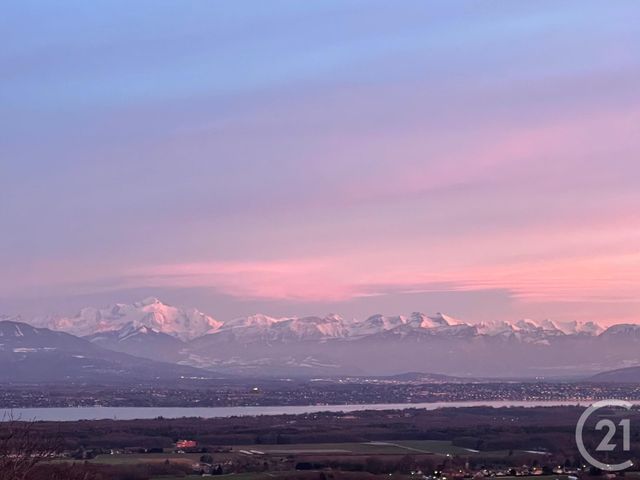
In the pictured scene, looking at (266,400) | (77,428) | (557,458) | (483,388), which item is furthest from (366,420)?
(483,388)

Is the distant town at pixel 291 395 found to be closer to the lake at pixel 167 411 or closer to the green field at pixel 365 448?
the lake at pixel 167 411

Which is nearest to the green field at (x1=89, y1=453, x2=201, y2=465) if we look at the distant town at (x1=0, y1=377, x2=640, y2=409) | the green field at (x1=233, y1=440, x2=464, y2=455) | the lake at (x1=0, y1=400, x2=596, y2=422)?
the green field at (x1=233, y1=440, x2=464, y2=455)

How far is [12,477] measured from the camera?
85.5ft

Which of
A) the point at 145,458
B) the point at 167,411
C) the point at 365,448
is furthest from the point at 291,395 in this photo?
the point at 145,458

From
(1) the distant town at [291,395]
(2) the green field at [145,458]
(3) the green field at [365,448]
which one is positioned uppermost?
(1) the distant town at [291,395]

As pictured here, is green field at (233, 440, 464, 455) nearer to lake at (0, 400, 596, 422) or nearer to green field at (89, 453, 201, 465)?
green field at (89, 453, 201, 465)

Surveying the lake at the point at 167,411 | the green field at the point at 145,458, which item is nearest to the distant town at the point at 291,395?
the lake at the point at 167,411

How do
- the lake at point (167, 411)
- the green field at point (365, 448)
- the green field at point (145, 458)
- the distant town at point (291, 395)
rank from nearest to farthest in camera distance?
the green field at point (145, 458) < the green field at point (365, 448) < the lake at point (167, 411) < the distant town at point (291, 395)

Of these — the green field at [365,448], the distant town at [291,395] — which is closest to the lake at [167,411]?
the distant town at [291,395]

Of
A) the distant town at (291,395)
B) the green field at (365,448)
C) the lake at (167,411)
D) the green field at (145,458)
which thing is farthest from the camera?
the distant town at (291,395)

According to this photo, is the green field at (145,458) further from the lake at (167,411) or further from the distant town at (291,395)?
the distant town at (291,395)

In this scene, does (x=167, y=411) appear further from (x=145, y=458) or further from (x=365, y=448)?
(x=145, y=458)

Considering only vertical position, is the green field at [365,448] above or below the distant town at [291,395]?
below

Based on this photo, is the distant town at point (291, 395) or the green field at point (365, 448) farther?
the distant town at point (291, 395)
